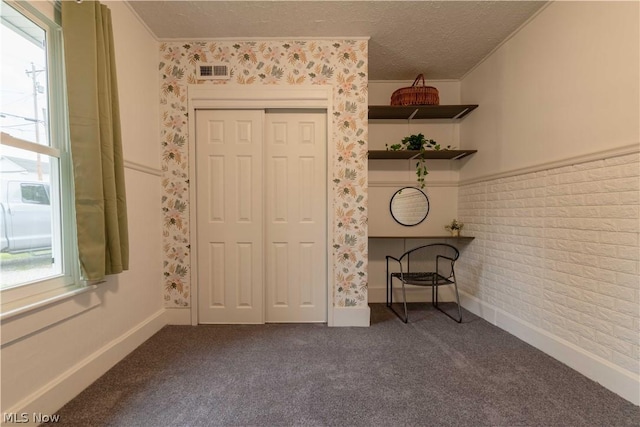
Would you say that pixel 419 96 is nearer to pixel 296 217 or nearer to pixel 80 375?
pixel 296 217

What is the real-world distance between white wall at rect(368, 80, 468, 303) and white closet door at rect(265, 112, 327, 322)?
0.83 meters

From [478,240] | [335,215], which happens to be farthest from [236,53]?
[478,240]

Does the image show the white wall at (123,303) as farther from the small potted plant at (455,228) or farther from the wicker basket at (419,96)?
the small potted plant at (455,228)

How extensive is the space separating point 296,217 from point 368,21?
1.69 metres

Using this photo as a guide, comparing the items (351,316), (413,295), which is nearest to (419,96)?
(413,295)

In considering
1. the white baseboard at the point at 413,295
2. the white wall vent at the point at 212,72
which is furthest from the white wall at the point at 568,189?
the white wall vent at the point at 212,72

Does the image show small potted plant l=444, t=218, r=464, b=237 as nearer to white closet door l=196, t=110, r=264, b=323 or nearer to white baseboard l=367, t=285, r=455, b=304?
white baseboard l=367, t=285, r=455, b=304

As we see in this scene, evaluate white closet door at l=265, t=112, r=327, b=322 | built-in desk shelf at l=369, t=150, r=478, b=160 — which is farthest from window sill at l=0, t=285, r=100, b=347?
built-in desk shelf at l=369, t=150, r=478, b=160

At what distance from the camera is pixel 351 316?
229 cm

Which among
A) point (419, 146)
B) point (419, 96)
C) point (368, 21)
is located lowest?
point (419, 146)

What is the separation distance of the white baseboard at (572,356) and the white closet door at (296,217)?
1.53 metres

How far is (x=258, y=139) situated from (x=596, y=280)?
2560mm

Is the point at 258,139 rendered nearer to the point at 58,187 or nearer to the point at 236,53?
the point at 236,53

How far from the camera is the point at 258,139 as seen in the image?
2.30 m
